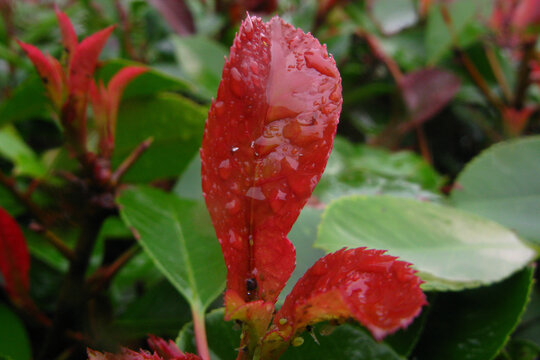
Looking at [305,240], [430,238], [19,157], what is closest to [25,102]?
[19,157]

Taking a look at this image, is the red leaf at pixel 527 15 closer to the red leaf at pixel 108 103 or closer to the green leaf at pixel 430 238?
the green leaf at pixel 430 238

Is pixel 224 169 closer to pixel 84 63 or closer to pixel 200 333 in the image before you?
pixel 200 333

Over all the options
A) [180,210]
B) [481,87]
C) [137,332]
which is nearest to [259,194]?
[180,210]

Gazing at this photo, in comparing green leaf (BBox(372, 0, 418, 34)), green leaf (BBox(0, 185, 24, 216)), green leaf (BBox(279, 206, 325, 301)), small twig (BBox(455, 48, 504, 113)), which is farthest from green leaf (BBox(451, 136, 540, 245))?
green leaf (BBox(0, 185, 24, 216))

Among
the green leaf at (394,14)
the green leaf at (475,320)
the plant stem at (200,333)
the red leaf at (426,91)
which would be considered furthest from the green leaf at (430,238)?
the green leaf at (394,14)

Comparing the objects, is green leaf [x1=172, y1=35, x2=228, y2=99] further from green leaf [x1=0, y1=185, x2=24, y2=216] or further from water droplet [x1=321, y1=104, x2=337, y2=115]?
water droplet [x1=321, y1=104, x2=337, y2=115]

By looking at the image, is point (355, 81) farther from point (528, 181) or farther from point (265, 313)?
point (265, 313)

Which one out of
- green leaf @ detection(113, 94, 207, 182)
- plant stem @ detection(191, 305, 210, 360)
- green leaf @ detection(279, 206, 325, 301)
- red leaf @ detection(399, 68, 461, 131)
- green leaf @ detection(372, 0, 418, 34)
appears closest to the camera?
plant stem @ detection(191, 305, 210, 360)
